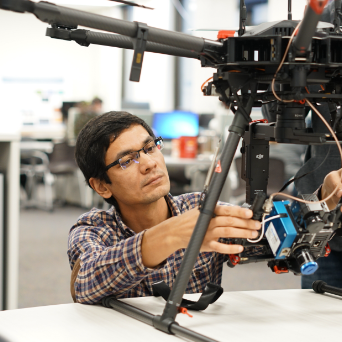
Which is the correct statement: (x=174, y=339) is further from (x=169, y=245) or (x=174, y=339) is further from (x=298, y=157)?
(x=298, y=157)

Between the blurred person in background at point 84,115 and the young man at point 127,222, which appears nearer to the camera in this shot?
the young man at point 127,222

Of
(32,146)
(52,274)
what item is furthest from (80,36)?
(32,146)

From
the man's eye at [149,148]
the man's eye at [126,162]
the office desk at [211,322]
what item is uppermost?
the man's eye at [149,148]

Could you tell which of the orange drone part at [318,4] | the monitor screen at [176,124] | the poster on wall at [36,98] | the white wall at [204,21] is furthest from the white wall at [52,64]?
the orange drone part at [318,4]

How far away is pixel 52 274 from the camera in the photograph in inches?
143

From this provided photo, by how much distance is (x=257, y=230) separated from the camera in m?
0.81

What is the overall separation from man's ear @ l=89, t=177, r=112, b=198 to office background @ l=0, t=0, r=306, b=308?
79 centimetres

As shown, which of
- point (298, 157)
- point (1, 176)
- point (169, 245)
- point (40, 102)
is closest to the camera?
point (169, 245)

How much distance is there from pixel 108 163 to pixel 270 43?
2.25 ft

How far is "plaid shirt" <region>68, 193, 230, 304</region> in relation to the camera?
3.27ft

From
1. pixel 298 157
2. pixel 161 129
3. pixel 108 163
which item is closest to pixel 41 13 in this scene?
pixel 108 163

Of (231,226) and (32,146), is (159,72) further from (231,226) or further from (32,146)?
(231,226)

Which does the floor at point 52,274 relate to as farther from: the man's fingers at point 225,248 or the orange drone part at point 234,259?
the man's fingers at point 225,248

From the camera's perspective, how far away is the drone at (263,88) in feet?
2.28
